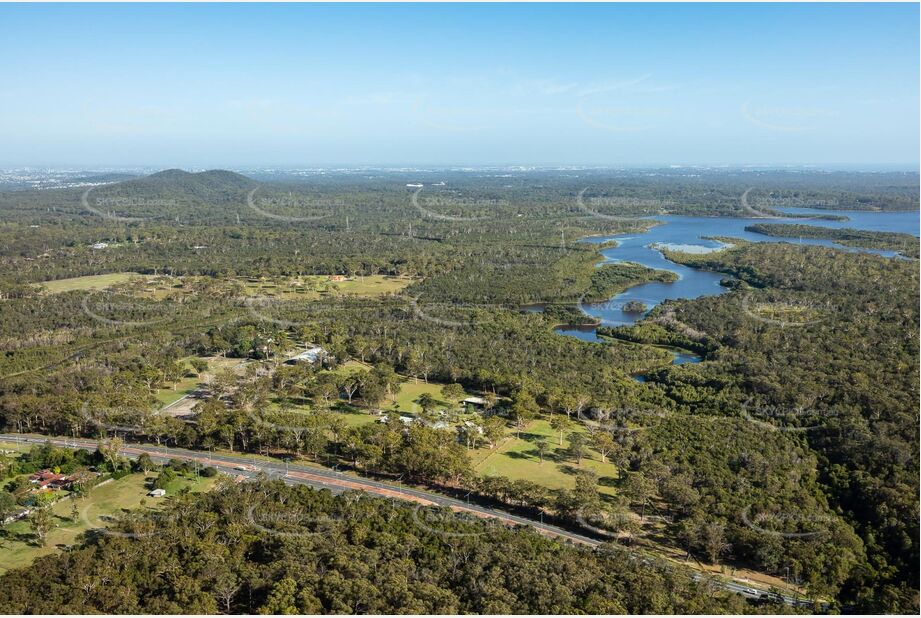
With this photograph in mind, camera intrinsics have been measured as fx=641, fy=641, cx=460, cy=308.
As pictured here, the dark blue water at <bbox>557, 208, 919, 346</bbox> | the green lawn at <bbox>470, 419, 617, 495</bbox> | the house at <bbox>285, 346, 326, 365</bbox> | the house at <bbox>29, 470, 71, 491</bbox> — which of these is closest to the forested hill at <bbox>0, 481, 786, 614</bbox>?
the green lawn at <bbox>470, 419, 617, 495</bbox>

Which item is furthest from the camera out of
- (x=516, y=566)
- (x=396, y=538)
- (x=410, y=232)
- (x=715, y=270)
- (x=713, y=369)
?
(x=410, y=232)

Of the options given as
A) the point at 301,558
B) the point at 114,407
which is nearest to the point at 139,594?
the point at 301,558

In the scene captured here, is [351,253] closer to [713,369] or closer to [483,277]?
[483,277]

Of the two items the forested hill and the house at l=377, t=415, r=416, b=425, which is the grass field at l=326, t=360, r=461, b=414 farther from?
the forested hill

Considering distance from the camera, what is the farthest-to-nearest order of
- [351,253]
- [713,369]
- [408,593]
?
[351,253] < [713,369] < [408,593]

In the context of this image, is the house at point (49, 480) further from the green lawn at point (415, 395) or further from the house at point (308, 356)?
the house at point (308, 356)

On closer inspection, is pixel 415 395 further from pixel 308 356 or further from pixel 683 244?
pixel 683 244

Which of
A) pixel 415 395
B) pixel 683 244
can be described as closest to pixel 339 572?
pixel 415 395

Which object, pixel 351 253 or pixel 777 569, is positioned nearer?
pixel 777 569

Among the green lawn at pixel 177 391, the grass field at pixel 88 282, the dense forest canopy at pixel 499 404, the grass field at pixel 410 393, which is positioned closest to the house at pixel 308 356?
the dense forest canopy at pixel 499 404
